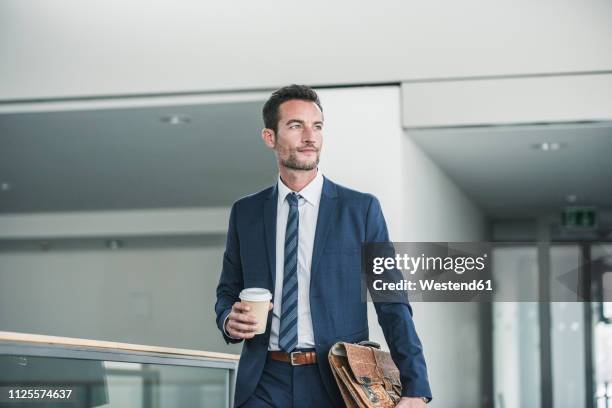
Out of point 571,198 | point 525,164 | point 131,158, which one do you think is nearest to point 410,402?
point 525,164

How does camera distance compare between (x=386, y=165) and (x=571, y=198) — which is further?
(x=571, y=198)

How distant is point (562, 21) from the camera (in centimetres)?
452

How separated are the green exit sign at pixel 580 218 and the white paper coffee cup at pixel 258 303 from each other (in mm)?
6138

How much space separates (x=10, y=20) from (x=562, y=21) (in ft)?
9.52

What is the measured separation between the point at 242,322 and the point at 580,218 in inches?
245

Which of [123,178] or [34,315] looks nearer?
[123,178]

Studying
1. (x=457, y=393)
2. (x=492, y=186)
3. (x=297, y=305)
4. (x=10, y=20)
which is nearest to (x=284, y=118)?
(x=297, y=305)

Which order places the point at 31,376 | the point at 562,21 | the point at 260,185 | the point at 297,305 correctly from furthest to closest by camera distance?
the point at 260,185 < the point at 562,21 < the point at 297,305 < the point at 31,376

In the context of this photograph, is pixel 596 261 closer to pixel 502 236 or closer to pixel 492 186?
pixel 502 236

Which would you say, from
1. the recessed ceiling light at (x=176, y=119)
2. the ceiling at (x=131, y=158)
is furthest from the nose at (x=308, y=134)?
the recessed ceiling light at (x=176, y=119)

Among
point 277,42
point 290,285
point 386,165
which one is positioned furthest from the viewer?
point 277,42

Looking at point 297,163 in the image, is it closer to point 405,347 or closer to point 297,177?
point 297,177

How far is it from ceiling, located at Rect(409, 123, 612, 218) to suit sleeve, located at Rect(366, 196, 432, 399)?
2.25 meters

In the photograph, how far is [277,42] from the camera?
4.75 meters
